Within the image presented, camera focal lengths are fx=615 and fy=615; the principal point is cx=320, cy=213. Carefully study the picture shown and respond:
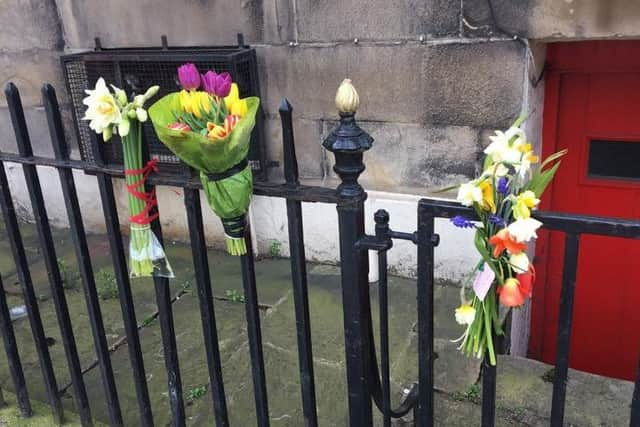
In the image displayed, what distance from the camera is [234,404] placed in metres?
3.13

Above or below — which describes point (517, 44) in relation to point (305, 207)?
above

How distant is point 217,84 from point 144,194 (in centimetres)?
49

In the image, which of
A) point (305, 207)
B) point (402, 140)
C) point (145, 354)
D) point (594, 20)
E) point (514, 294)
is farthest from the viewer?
point (305, 207)

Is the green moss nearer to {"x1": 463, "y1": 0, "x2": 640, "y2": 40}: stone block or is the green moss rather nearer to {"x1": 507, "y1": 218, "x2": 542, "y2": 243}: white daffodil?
{"x1": 507, "y1": 218, "x2": 542, "y2": 243}: white daffodil

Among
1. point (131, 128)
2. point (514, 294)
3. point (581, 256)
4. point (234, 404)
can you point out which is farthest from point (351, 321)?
point (581, 256)

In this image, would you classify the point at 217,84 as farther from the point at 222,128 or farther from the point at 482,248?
the point at 482,248

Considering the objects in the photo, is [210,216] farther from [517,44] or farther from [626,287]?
[626,287]

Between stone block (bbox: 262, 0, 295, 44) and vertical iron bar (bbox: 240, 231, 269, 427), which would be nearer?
vertical iron bar (bbox: 240, 231, 269, 427)

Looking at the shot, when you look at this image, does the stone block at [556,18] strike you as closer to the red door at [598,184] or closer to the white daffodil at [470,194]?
the red door at [598,184]

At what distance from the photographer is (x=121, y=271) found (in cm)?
216

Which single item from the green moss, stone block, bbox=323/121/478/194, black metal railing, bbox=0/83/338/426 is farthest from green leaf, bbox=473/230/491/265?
stone block, bbox=323/121/478/194

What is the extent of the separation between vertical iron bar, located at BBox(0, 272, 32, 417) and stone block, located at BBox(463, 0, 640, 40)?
2.79 metres

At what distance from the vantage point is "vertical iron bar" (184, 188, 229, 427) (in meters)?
1.95

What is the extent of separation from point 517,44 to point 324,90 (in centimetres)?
127
